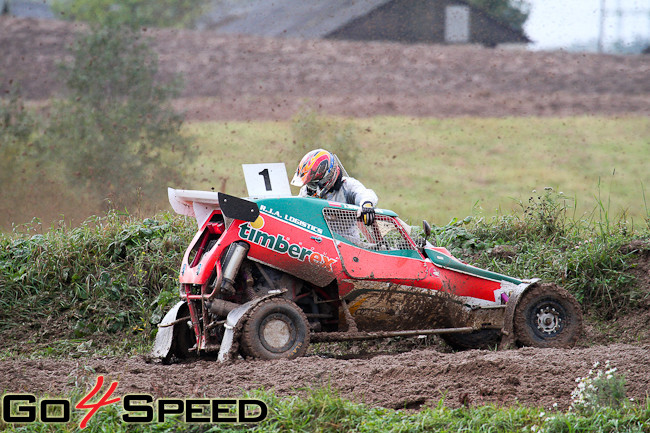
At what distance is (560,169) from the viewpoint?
1853cm

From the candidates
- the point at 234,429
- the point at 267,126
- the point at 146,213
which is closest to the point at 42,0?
the point at 267,126

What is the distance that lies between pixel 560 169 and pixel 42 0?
41.8 ft

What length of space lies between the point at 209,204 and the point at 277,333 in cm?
139

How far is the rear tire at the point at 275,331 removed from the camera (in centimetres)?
610

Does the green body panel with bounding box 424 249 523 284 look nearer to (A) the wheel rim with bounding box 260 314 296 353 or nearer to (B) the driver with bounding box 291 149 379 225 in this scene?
(B) the driver with bounding box 291 149 379 225

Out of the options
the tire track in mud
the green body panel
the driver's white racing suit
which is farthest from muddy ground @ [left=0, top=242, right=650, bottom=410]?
the driver's white racing suit

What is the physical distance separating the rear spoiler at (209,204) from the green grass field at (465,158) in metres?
8.15

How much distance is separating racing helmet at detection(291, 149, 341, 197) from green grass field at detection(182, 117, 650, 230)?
288 inches

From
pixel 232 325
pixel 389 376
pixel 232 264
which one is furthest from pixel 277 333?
pixel 389 376

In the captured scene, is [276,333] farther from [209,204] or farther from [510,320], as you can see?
[510,320]

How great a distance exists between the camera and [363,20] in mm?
19406

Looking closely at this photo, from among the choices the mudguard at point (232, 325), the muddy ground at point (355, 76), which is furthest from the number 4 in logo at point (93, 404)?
the muddy ground at point (355, 76)

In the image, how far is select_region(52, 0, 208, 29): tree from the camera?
16156 mm

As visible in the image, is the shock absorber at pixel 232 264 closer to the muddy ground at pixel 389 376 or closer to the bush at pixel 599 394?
the muddy ground at pixel 389 376
